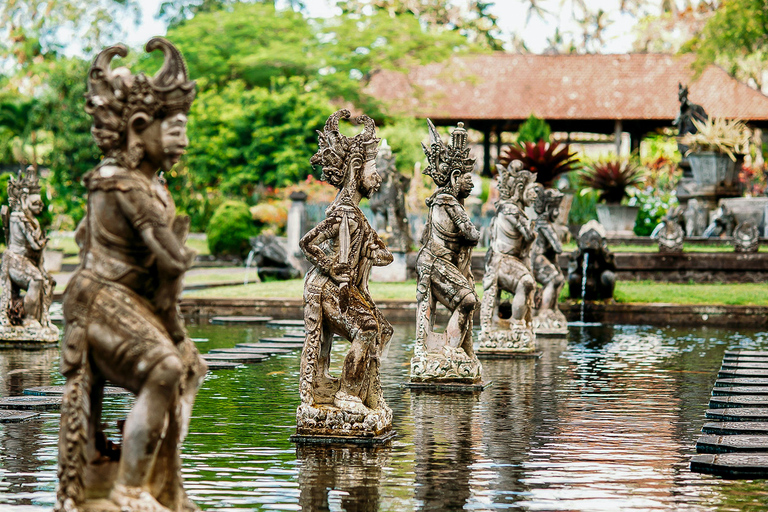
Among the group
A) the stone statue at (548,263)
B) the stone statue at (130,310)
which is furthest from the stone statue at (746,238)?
the stone statue at (130,310)

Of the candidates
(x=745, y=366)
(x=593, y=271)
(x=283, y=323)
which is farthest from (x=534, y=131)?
(x=745, y=366)

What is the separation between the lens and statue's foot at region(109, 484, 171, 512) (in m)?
4.96

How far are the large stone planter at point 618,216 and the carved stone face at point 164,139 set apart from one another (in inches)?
925

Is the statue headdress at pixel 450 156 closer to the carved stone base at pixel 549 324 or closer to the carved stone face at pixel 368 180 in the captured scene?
the carved stone face at pixel 368 180

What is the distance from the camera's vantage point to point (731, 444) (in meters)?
7.86

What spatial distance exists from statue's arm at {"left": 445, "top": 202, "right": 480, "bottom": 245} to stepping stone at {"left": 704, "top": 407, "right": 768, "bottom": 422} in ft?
8.51

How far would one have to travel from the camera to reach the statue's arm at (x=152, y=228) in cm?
512

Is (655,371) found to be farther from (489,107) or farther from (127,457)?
(489,107)

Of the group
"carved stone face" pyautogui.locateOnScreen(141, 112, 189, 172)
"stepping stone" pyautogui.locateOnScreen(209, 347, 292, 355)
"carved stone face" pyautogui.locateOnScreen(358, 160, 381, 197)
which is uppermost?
"carved stone face" pyautogui.locateOnScreen(141, 112, 189, 172)

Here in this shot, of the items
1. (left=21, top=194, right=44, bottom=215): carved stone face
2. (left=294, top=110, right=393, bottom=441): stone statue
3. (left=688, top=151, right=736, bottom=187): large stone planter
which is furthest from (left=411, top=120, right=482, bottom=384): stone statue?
(left=688, top=151, right=736, bottom=187): large stone planter

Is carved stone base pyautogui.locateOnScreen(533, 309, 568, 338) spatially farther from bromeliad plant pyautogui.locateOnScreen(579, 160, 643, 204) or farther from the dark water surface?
bromeliad plant pyautogui.locateOnScreen(579, 160, 643, 204)

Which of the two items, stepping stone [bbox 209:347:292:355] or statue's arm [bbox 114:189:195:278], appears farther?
stepping stone [bbox 209:347:292:355]

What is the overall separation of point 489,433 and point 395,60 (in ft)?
114

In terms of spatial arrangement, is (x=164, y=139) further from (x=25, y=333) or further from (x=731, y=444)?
(x=25, y=333)
